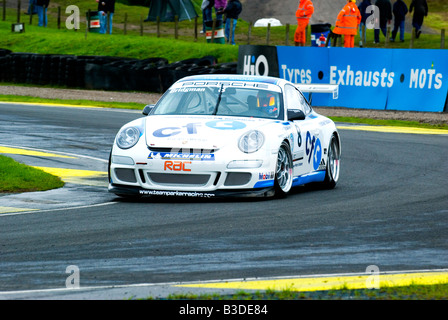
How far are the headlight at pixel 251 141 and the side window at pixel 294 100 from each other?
1236mm

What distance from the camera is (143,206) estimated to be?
1001cm

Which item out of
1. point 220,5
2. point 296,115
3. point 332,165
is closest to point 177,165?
point 296,115

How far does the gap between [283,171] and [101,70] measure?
19.4 m

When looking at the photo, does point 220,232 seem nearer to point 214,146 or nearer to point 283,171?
point 214,146

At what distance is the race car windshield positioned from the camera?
36.4 feet

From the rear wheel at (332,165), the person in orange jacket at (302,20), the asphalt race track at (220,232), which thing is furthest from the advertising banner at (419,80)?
the rear wheel at (332,165)

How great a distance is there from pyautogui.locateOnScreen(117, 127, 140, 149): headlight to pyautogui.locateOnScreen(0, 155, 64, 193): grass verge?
137cm

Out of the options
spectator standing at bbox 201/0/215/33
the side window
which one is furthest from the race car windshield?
spectator standing at bbox 201/0/215/33

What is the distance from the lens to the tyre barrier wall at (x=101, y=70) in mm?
27547

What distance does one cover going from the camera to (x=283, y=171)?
10.7m

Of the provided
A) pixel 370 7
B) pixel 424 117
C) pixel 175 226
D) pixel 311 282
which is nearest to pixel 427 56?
pixel 424 117

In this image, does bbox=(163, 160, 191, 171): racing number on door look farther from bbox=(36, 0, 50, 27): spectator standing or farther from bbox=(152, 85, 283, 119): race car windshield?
bbox=(36, 0, 50, 27): spectator standing

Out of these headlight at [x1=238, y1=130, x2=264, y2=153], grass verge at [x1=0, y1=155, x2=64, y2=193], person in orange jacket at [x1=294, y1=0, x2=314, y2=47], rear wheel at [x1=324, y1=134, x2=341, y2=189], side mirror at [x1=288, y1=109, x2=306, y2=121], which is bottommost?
grass verge at [x1=0, y1=155, x2=64, y2=193]

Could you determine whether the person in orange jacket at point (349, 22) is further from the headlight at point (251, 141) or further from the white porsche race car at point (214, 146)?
the headlight at point (251, 141)
